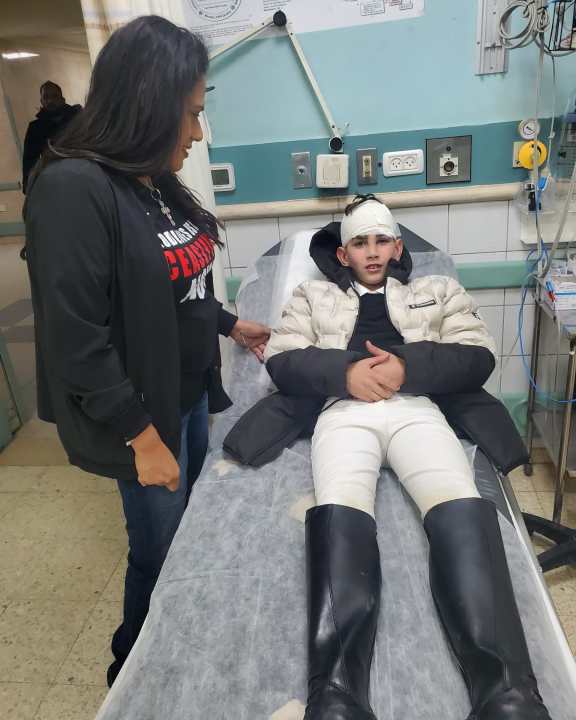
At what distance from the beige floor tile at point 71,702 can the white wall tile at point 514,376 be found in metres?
1.78

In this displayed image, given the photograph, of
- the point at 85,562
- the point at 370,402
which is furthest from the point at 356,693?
the point at 85,562

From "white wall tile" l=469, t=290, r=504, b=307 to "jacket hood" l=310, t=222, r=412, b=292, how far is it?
0.54 meters

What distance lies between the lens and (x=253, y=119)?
198 cm

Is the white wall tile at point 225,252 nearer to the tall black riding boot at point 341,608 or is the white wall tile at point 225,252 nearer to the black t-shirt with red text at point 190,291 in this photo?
the black t-shirt with red text at point 190,291

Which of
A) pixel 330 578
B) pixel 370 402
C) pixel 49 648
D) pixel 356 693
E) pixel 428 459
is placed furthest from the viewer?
pixel 49 648

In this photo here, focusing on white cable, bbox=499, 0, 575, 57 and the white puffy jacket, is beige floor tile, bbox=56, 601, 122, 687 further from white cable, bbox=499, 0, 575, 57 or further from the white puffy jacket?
white cable, bbox=499, 0, 575, 57

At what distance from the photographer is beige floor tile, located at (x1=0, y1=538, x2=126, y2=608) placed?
1.79 m

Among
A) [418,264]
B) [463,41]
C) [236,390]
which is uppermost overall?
[463,41]

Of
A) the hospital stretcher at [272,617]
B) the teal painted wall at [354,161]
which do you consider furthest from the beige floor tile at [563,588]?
the teal painted wall at [354,161]

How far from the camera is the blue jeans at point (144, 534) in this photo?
3.92ft

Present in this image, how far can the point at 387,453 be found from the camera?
1330 mm

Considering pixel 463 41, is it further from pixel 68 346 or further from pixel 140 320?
pixel 68 346

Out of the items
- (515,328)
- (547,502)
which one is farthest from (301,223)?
(547,502)

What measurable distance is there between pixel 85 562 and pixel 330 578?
125cm
